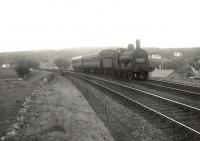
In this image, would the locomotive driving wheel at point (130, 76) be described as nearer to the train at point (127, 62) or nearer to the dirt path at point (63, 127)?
the train at point (127, 62)

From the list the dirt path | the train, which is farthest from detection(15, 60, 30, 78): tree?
the dirt path

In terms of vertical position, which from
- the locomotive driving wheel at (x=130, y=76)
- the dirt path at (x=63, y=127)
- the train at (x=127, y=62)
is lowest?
the dirt path at (x=63, y=127)

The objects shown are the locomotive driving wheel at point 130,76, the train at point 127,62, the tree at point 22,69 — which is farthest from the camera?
the tree at point 22,69

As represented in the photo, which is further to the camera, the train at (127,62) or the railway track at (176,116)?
the train at (127,62)

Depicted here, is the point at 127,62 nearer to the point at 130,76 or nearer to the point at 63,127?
the point at 130,76

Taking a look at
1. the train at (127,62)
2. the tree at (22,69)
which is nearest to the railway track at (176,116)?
the train at (127,62)

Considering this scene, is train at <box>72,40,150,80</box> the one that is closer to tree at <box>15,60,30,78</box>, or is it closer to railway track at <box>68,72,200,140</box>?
railway track at <box>68,72,200,140</box>

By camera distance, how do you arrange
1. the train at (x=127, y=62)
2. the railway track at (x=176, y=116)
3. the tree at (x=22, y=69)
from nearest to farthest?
the railway track at (x=176, y=116), the train at (x=127, y=62), the tree at (x=22, y=69)

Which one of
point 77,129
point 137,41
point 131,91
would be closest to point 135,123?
point 77,129

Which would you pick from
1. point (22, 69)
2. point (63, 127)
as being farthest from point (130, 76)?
point (22, 69)

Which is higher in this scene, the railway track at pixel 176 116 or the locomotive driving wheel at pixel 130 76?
the locomotive driving wheel at pixel 130 76

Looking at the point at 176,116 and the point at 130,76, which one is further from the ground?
the point at 130,76

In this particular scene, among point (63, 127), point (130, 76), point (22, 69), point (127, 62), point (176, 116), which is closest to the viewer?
point (63, 127)

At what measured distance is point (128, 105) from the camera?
1462cm
